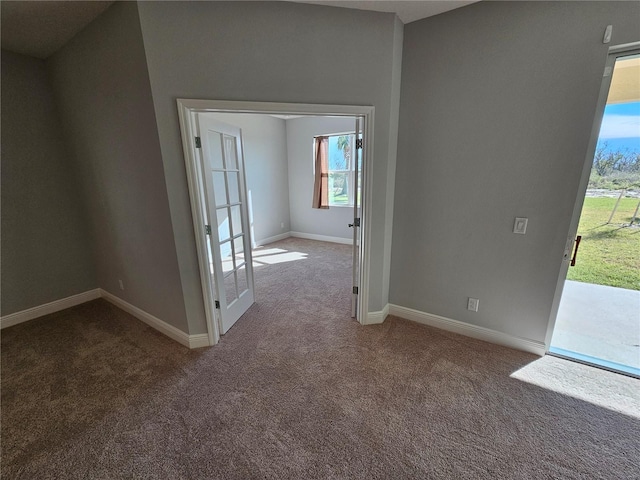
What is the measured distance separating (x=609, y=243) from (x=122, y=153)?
4.01m

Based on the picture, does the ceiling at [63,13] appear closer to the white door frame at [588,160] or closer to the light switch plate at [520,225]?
the white door frame at [588,160]

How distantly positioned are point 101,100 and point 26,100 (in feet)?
3.64

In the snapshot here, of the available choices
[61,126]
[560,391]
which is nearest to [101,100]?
[61,126]

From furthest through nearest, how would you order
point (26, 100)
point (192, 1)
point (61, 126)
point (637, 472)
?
point (61, 126) → point (26, 100) → point (192, 1) → point (637, 472)

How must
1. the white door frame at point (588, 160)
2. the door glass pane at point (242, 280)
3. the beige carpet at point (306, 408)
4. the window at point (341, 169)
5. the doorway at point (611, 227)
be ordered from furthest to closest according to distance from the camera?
the window at point (341, 169) → the door glass pane at point (242, 280) → the doorway at point (611, 227) → the white door frame at point (588, 160) → the beige carpet at point (306, 408)

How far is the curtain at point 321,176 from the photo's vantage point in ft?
17.6

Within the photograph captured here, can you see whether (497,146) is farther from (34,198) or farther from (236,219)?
(34,198)

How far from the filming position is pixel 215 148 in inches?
88.1

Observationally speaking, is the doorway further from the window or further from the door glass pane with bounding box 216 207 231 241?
the window

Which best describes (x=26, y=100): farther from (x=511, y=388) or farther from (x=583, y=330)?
(x=583, y=330)

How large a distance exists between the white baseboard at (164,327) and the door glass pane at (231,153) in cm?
158

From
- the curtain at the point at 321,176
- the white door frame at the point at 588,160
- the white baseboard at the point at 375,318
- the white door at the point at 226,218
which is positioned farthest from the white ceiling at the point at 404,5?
the curtain at the point at 321,176

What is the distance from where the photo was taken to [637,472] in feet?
4.28

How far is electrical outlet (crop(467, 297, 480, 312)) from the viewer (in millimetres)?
2293
